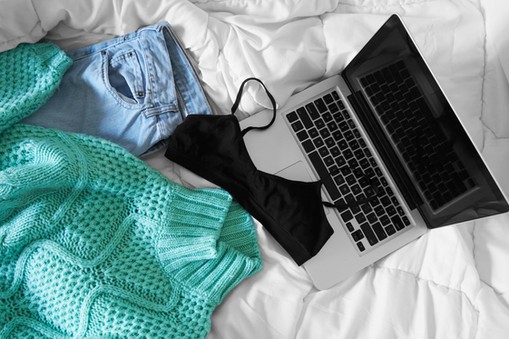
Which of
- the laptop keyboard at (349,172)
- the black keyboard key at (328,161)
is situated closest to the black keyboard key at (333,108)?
the laptop keyboard at (349,172)

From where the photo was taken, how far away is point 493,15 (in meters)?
1.11

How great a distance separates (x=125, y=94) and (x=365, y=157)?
0.56m

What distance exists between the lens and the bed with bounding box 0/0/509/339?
977 mm

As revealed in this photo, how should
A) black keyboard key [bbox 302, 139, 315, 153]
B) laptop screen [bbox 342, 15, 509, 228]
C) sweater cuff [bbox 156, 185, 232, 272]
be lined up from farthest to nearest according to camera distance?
black keyboard key [bbox 302, 139, 315, 153] → sweater cuff [bbox 156, 185, 232, 272] → laptop screen [bbox 342, 15, 509, 228]

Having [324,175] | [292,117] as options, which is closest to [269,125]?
[292,117]

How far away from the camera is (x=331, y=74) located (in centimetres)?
112

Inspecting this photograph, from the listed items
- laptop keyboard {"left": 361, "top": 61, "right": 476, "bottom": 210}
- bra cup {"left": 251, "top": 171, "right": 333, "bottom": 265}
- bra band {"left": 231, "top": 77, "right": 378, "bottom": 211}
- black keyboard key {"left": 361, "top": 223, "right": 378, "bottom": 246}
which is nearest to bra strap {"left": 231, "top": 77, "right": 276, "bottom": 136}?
bra band {"left": 231, "top": 77, "right": 378, "bottom": 211}

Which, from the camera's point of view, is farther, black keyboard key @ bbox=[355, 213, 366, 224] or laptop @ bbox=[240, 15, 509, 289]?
black keyboard key @ bbox=[355, 213, 366, 224]

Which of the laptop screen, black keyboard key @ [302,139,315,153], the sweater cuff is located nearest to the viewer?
the laptop screen

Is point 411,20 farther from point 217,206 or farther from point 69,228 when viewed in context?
point 69,228

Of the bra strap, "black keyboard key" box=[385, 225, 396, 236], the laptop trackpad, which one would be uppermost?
the bra strap

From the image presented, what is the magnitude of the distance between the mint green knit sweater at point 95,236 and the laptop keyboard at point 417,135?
0.37 meters

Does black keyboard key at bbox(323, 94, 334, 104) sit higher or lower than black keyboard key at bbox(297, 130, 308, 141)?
higher

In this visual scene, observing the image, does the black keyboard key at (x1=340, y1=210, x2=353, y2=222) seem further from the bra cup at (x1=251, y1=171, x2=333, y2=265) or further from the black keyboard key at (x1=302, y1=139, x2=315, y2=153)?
the black keyboard key at (x1=302, y1=139, x2=315, y2=153)
